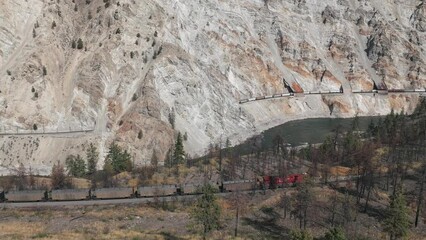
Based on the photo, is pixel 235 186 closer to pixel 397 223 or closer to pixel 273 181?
pixel 273 181

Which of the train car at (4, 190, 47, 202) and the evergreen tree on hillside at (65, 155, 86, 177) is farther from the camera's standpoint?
the evergreen tree on hillside at (65, 155, 86, 177)

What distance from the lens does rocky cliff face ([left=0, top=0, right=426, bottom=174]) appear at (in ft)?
341

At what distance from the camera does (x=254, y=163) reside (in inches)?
3578

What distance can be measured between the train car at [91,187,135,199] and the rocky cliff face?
33.4 metres

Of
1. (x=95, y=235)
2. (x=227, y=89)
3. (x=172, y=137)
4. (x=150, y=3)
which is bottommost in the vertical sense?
(x=95, y=235)

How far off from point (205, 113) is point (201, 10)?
129 ft

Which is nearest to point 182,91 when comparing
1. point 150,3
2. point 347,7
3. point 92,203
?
point 150,3

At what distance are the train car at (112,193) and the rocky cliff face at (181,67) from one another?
33.4 m

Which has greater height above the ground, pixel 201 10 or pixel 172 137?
pixel 201 10

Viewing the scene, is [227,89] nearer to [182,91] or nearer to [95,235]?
[182,91]

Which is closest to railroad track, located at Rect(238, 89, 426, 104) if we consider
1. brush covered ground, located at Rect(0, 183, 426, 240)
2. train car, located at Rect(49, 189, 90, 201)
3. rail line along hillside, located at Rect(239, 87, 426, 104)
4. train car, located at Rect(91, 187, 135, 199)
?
rail line along hillside, located at Rect(239, 87, 426, 104)

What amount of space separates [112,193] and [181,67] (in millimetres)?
59798

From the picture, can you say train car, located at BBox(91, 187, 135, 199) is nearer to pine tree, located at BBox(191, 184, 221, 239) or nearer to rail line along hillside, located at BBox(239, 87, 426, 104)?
pine tree, located at BBox(191, 184, 221, 239)

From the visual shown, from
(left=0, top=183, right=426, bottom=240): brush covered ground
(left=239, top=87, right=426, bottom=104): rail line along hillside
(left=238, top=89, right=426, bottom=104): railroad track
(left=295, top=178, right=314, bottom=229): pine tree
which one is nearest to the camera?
(left=0, top=183, right=426, bottom=240): brush covered ground
